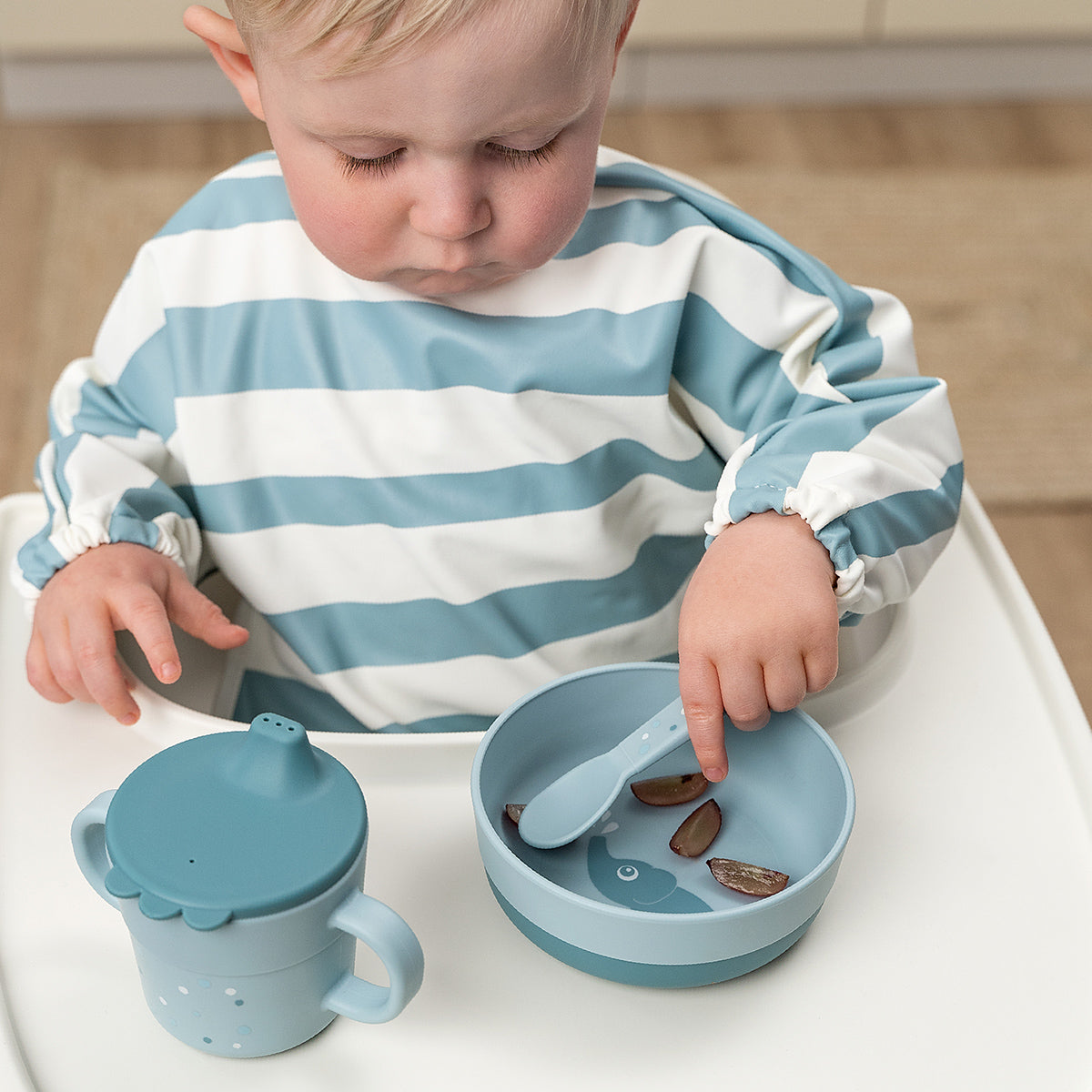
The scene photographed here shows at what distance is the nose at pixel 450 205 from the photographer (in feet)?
1.85

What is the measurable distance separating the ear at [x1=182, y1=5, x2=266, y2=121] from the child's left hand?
30 centimetres

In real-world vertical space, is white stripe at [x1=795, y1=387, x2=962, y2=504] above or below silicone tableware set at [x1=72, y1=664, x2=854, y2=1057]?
above

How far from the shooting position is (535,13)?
525mm

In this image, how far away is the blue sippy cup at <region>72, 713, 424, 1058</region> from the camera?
43 cm

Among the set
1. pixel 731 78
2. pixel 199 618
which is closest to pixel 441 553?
pixel 199 618

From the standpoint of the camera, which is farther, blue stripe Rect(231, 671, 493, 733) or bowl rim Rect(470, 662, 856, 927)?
blue stripe Rect(231, 671, 493, 733)

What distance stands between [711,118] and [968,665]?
72.1 inches

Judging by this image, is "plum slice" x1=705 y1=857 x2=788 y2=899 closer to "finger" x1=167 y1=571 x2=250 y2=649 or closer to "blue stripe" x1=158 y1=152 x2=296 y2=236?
"finger" x1=167 y1=571 x2=250 y2=649

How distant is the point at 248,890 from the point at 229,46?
1.34ft

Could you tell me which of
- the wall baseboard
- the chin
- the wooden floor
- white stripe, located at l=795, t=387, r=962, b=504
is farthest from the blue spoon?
the wall baseboard

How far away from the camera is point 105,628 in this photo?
0.62 metres

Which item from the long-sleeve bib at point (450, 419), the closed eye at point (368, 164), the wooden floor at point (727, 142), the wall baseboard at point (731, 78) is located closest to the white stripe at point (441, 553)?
the long-sleeve bib at point (450, 419)

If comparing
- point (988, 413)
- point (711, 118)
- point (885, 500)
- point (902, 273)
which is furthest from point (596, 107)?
point (711, 118)

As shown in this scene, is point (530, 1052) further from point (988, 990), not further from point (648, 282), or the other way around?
point (648, 282)
